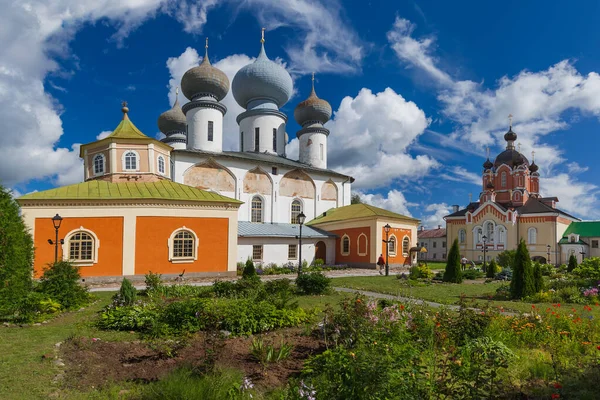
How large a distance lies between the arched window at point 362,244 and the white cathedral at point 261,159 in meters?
2.44

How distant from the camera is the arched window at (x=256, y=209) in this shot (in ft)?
96.5

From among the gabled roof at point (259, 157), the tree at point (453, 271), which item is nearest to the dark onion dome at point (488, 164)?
the gabled roof at point (259, 157)

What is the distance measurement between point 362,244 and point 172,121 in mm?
19122

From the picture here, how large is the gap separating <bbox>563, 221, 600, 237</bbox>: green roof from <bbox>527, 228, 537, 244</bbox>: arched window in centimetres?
334

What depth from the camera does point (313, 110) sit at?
3606cm

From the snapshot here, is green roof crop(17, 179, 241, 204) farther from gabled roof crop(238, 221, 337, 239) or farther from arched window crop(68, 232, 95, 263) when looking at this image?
gabled roof crop(238, 221, 337, 239)

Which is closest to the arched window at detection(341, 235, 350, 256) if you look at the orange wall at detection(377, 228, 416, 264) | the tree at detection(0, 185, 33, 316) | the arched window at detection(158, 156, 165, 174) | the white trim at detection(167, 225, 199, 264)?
the orange wall at detection(377, 228, 416, 264)

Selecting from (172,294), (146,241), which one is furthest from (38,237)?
(172,294)

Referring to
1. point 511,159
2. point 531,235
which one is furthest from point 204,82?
point 511,159

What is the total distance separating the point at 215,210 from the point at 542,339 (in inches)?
637

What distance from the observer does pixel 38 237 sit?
17609 mm

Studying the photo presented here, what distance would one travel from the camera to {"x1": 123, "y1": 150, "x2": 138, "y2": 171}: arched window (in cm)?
2172

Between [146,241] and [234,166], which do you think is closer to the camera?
[146,241]

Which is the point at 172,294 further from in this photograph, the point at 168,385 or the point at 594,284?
the point at 594,284
